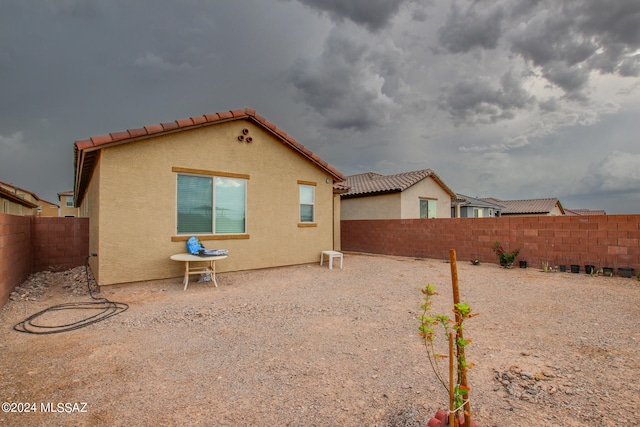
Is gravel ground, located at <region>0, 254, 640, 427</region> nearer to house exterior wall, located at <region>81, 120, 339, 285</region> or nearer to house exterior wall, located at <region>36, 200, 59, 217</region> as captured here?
house exterior wall, located at <region>81, 120, 339, 285</region>

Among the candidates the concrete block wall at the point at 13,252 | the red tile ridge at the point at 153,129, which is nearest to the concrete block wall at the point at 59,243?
the concrete block wall at the point at 13,252

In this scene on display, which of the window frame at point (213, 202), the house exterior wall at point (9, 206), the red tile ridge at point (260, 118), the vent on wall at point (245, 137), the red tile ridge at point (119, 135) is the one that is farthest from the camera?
the house exterior wall at point (9, 206)

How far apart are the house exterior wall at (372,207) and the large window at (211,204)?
421 inches

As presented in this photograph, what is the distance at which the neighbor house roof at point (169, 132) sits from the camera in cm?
640

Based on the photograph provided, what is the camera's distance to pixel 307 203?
1033cm

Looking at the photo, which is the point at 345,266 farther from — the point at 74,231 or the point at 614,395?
the point at 74,231

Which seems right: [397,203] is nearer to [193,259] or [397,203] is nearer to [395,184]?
[395,184]

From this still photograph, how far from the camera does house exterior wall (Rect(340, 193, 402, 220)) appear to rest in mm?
17125

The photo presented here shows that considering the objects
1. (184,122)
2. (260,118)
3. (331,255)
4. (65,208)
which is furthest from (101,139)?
(65,208)

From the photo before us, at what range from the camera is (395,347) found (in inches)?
144

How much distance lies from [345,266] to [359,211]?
867 cm

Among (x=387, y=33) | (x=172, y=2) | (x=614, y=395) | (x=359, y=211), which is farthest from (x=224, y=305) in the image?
(x=359, y=211)

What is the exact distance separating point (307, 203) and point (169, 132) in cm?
478

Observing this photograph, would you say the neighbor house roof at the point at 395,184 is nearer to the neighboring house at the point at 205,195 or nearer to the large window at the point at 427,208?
the large window at the point at 427,208
